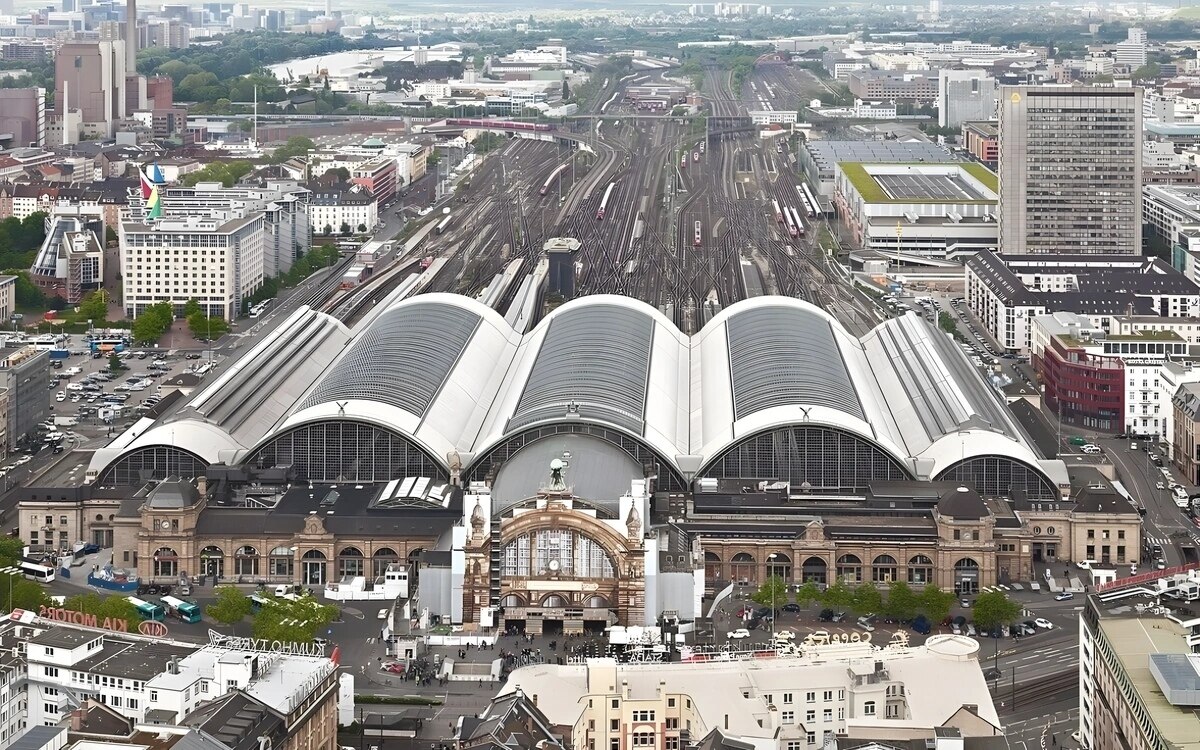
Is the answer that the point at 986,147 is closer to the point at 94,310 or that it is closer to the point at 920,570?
the point at 94,310

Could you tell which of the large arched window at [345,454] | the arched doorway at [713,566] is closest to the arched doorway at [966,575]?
the arched doorway at [713,566]

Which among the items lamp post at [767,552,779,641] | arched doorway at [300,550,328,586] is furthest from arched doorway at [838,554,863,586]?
arched doorway at [300,550,328,586]

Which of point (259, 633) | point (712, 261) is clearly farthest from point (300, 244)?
point (259, 633)

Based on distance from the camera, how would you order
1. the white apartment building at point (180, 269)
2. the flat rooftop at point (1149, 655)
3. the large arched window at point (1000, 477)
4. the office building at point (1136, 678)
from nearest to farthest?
the flat rooftop at point (1149, 655) < the office building at point (1136, 678) < the large arched window at point (1000, 477) < the white apartment building at point (180, 269)

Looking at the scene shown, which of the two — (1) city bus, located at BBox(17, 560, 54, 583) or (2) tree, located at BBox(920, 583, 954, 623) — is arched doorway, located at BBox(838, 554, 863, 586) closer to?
(2) tree, located at BBox(920, 583, 954, 623)

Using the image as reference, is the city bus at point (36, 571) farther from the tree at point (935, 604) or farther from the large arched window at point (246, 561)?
the tree at point (935, 604)

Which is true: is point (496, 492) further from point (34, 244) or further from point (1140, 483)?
point (34, 244)
